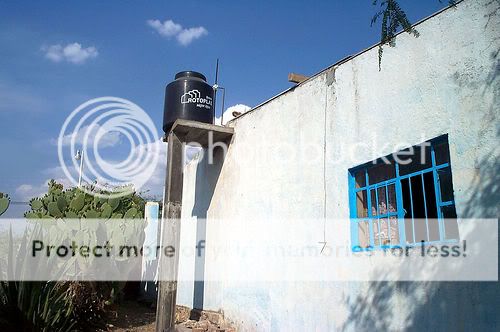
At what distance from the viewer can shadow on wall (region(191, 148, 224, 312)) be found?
7.90 meters

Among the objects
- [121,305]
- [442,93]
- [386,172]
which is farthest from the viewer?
[121,305]

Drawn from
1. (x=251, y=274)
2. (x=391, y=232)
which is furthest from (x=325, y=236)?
(x=251, y=274)

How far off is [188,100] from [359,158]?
368 cm

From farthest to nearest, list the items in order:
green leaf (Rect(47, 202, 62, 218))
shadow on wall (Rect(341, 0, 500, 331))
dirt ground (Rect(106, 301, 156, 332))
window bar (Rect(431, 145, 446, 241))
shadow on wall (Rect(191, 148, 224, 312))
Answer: green leaf (Rect(47, 202, 62, 218))
shadow on wall (Rect(191, 148, 224, 312))
dirt ground (Rect(106, 301, 156, 332))
window bar (Rect(431, 145, 446, 241))
shadow on wall (Rect(341, 0, 500, 331))

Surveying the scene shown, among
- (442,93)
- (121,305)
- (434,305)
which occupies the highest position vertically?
(442,93)

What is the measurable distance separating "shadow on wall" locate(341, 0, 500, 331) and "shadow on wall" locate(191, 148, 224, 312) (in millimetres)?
4537

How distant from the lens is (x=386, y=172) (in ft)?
15.2

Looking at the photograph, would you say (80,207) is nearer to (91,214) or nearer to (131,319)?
(91,214)

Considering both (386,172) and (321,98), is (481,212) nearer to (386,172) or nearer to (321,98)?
(386,172)

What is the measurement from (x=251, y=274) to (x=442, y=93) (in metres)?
4.00

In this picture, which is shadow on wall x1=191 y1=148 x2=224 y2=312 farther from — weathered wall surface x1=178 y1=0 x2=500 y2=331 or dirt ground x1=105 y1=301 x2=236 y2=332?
dirt ground x1=105 y1=301 x2=236 y2=332

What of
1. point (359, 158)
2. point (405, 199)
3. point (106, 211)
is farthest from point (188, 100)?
point (405, 199)

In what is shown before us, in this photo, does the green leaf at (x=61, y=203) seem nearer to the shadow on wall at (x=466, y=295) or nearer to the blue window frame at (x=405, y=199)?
the blue window frame at (x=405, y=199)

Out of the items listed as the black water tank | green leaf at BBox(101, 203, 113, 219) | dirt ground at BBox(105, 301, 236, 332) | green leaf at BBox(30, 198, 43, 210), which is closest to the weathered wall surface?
dirt ground at BBox(105, 301, 236, 332)
